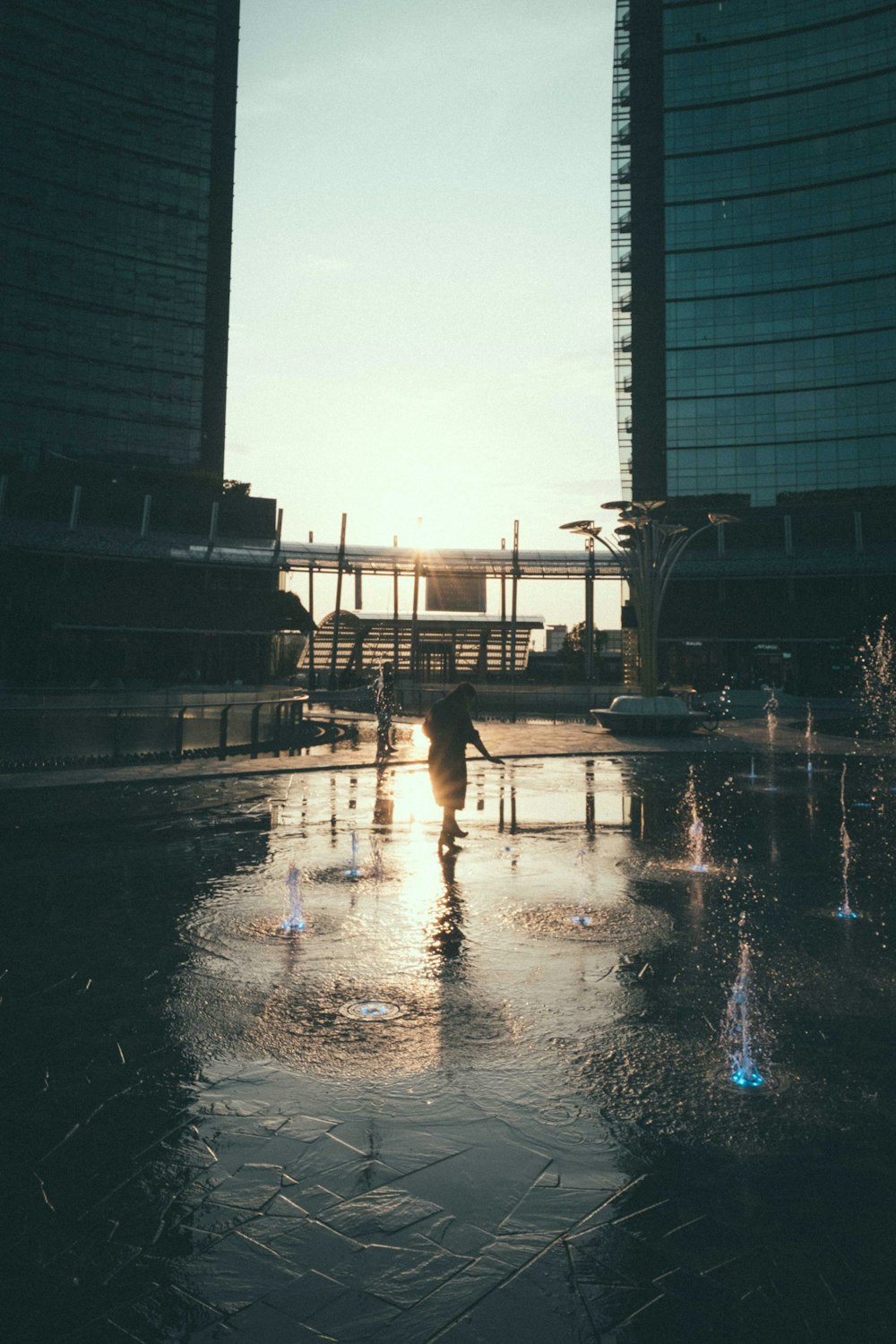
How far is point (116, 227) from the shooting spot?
237 feet

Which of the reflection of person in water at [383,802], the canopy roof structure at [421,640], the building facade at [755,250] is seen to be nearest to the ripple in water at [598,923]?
the reflection of person in water at [383,802]

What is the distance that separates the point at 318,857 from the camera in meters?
8.80

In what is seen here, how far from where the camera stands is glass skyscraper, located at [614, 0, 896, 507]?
→ 66.4 metres

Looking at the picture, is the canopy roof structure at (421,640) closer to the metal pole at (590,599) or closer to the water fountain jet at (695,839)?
the metal pole at (590,599)

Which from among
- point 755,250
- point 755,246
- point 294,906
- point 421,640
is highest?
point 755,246

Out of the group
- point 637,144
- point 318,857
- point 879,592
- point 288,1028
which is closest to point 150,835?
point 318,857

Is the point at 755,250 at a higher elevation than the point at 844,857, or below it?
higher

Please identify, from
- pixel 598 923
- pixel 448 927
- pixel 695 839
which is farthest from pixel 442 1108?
pixel 695 839

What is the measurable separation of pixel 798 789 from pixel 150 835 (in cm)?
1052

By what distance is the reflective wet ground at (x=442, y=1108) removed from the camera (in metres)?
2.55

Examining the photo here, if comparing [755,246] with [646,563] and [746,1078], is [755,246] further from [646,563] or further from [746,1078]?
[746,1078]

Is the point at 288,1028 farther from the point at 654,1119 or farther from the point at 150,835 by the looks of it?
the point at 150,835

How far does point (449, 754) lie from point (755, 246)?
7466cm

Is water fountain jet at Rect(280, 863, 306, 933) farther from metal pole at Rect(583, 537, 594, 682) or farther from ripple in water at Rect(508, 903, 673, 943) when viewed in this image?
metal pole at Rect(583, 537, 594, 682)
